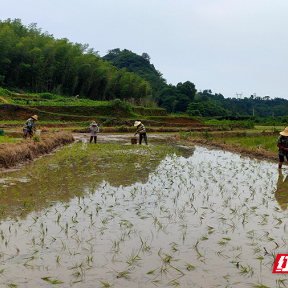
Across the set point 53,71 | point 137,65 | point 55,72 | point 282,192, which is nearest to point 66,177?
point 282,192

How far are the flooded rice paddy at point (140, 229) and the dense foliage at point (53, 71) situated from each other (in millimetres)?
34668

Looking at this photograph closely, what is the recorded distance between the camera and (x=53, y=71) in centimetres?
4041

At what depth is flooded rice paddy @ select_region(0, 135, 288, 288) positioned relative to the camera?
2799mm

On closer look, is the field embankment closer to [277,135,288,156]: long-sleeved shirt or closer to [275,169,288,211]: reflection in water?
[275,169,288,211]: reflection in water

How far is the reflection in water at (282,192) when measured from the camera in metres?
5.14

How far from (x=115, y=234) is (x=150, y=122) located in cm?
2670

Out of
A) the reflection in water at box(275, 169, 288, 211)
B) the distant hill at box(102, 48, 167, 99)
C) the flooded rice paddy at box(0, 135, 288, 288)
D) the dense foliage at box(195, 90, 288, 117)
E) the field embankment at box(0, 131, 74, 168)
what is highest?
the distant hill at box(102, 48, 167, 99)

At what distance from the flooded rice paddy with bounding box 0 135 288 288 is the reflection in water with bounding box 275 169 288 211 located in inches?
0.7

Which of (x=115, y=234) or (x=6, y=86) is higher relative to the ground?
(x=6, y=86)

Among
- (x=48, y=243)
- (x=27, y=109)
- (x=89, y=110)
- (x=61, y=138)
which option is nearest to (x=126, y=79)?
(x=89, y=110)

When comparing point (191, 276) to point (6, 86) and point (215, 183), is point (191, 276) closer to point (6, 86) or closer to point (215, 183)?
point (215, 183)

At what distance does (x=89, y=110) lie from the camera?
30.8 m

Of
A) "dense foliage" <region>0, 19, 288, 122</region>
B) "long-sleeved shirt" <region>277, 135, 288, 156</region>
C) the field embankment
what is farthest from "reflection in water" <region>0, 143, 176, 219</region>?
"dense foliage" <region>0, 19, 288, 122</region>

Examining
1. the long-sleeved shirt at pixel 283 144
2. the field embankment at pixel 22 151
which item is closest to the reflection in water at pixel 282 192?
the long-sleeved shirt at pixel 283 144
